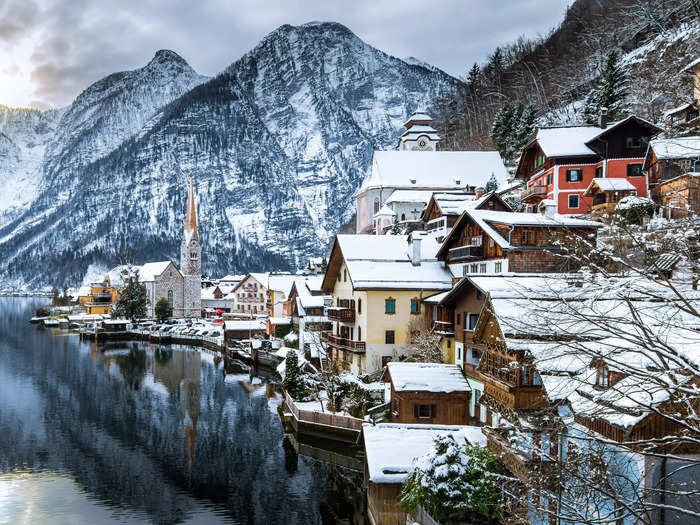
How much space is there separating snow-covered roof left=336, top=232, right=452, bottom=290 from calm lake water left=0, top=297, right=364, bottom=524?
433 inches

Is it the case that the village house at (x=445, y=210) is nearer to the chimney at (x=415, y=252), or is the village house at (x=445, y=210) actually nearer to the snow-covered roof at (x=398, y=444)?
the chimney at (x=415, y=252)

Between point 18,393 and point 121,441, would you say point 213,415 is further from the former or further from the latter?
point 18,393

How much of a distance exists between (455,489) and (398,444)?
17.7 ft

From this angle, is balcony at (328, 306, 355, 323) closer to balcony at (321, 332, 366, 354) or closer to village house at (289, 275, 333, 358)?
balcony at (321, 332, 366, 354)

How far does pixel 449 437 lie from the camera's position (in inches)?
627

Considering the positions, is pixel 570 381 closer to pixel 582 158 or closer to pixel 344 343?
pixel 344 343

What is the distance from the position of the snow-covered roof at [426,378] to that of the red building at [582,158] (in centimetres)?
1852

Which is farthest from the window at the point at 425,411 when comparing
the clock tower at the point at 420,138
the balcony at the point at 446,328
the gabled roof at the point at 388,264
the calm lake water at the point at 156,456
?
the clock tower at the point at 420,138

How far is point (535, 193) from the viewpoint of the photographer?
42250 millimetres

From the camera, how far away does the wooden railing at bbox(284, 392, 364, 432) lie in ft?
92.9

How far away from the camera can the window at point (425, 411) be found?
24466 mm

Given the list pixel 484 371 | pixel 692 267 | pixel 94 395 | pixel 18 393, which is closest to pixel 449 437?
pixel 484 371

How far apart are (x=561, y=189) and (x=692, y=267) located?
3680 cm

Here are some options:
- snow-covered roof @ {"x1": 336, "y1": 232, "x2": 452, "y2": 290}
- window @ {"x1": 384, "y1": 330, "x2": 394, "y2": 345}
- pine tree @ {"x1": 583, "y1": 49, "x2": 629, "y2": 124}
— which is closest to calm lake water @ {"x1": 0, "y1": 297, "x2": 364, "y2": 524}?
A: window @ {"x1": 384, "y1": 330, "x2": 394, "y2": 345}
